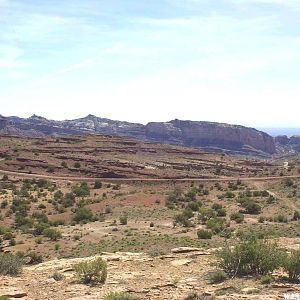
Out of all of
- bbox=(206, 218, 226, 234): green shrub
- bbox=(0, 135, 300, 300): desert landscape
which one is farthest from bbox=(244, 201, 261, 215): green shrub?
bbox=(206, 218, 226, 234): green shrub

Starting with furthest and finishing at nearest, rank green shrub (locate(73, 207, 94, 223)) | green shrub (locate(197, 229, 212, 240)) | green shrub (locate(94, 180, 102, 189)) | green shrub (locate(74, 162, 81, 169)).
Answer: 1. green shrub (locate(74, 162, 81, 169))
2. green shrub (locate(94, 180, 102, 189))
3. green shrub (locate(73, 207, 94, 223))
4. green shrub (locate(197, 229, 212, 240))

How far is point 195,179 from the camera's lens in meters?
70.9

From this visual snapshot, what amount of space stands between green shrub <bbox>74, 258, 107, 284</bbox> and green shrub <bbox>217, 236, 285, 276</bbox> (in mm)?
4126

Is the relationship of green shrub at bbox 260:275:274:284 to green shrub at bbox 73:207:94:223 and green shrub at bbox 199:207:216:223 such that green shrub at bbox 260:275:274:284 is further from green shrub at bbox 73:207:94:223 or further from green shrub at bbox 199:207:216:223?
green shrub at bbox 73:207:94:223

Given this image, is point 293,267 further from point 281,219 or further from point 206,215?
point 206,215

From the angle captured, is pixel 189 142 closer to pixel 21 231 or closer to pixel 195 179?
pixel 195 179

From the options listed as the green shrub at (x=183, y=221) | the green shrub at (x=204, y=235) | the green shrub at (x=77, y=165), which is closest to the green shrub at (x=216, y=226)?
the green shrub at (x=183, y=221)

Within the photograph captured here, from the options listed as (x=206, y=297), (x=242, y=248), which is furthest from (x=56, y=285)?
(x=242, y=248)

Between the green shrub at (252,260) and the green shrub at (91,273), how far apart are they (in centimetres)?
413

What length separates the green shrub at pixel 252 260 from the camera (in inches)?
637

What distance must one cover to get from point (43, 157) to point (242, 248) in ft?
221

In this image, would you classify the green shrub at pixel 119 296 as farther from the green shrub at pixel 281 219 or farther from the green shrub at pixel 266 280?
the green shrub at pixel 281 219

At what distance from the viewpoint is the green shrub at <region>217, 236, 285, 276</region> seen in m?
16.2

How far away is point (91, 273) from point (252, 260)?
5541 mm
